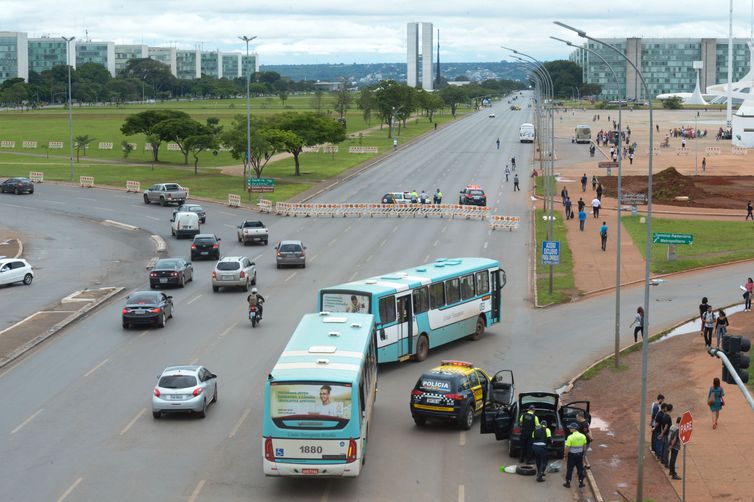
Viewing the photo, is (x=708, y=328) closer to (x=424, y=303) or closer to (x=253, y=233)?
(x=424, y=303)

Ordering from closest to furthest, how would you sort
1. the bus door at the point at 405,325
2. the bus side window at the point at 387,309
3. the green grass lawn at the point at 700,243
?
1. the bus side window at the point at 387,309
2. the bus door at the point at 405,325
3. the green grass lawn at the point at 700,243

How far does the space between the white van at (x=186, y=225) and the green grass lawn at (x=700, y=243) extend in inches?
956

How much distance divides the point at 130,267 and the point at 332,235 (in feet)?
47.5

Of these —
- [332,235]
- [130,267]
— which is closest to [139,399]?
[130,267]

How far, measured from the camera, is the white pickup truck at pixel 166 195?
82.7 metres

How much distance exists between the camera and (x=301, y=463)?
22.7 metres

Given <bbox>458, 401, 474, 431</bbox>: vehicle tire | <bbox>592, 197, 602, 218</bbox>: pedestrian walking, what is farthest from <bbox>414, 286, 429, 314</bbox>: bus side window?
<bbox>592, 197, 602, 218</bbox>: pedestrian walking

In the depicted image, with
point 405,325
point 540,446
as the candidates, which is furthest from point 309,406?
point 405,325

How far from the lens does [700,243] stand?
61.2m

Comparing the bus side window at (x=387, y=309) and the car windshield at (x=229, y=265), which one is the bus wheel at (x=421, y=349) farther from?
the car windshield at (x=229, y=265)

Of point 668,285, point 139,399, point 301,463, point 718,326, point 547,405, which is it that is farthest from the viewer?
point 668,285

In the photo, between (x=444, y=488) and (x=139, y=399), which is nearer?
(x=444, y=488)

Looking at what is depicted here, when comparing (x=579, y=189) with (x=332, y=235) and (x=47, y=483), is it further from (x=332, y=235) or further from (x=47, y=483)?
(x=47, y=483)

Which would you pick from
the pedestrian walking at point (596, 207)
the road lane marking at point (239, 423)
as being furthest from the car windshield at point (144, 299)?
the pedestrian walking at point (596, 207)
